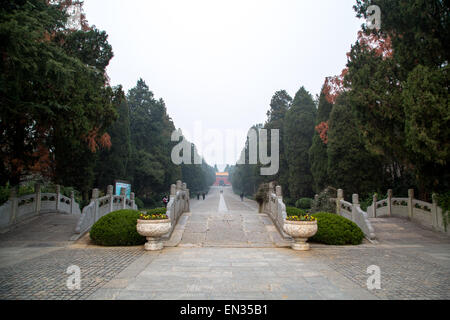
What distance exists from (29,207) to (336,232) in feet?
42.5

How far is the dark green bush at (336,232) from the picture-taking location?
10188mm

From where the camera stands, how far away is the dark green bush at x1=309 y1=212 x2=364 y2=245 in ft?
33.4

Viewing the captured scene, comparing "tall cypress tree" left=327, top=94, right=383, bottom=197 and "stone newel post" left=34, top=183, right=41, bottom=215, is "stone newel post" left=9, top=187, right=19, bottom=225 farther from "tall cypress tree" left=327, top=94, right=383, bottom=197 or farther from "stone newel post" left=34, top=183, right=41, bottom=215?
"tall cypress tree" left=327, top=94, right=383, bottom=197

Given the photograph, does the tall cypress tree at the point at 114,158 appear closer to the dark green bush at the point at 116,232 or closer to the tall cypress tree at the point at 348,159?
the tall cypress tree at the point at 348,159

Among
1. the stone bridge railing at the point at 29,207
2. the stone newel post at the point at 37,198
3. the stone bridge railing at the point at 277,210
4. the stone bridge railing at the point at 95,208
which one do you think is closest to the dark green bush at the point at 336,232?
the stone bridge railing at the point at 277,210

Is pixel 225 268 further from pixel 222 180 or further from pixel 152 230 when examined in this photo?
pixel 222 180

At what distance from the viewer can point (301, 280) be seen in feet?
19.5

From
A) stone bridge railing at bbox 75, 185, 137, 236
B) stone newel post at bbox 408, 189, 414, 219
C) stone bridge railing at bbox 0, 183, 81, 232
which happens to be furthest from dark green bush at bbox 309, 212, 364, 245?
stone bridge railing at bbox 0, 183, 81, 232

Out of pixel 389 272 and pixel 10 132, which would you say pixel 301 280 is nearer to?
pixel 389 272

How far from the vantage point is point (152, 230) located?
9.02 meters

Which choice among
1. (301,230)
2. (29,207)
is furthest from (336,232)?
(29,207)

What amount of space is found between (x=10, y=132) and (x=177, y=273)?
1080 cm

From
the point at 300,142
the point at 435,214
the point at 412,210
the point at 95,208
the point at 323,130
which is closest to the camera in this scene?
the point at 95,208

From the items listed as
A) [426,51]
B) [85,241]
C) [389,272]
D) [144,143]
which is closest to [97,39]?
[85,241]
